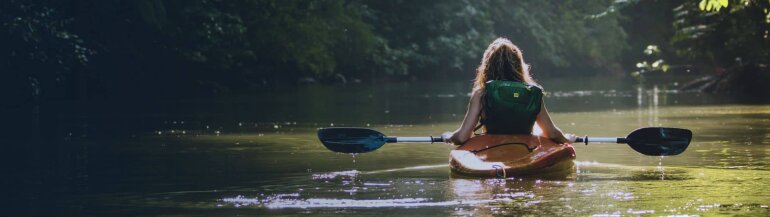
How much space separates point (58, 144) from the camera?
795 inches

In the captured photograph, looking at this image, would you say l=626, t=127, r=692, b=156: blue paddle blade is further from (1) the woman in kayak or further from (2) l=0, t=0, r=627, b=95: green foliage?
(2) l=0, t=0, r=627, b=95: green foliage

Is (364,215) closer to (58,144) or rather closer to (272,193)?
(272,193)

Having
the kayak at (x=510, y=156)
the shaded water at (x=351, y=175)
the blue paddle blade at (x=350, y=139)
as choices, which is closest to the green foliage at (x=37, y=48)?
the shaded water at (x=351, y=175)

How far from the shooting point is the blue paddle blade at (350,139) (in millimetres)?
15484

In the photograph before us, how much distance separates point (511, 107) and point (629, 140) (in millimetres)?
1434

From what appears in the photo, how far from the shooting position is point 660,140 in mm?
15055

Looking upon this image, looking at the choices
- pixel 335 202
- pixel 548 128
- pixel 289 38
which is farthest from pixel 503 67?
pixel 289 38

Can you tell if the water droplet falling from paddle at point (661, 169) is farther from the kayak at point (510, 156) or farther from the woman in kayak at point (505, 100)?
the woman in kayak at point (505, 100)

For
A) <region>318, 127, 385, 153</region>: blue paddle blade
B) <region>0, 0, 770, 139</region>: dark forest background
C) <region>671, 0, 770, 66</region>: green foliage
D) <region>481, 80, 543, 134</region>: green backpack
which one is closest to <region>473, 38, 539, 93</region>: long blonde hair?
<region>481, 80, 543, 134</region>: green backpack

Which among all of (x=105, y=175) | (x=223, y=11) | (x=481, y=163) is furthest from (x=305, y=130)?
(x=223, y=11)

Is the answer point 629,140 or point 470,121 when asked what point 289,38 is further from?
point 470,121

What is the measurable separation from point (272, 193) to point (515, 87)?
103 inches

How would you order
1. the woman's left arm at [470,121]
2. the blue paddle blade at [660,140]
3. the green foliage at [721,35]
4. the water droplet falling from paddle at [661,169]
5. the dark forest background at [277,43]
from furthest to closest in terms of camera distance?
the green foliage at [721,35]
the dark forest background at [277,43]
the blue paddle blade at [660,140]
the woman's left arm at [470,121]
the water droplet falling from paddle at [661,169]

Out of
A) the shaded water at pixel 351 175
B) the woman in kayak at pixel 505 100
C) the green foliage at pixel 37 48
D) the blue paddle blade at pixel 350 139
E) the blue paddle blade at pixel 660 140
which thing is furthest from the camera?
the green foliage at pixel 37 48
